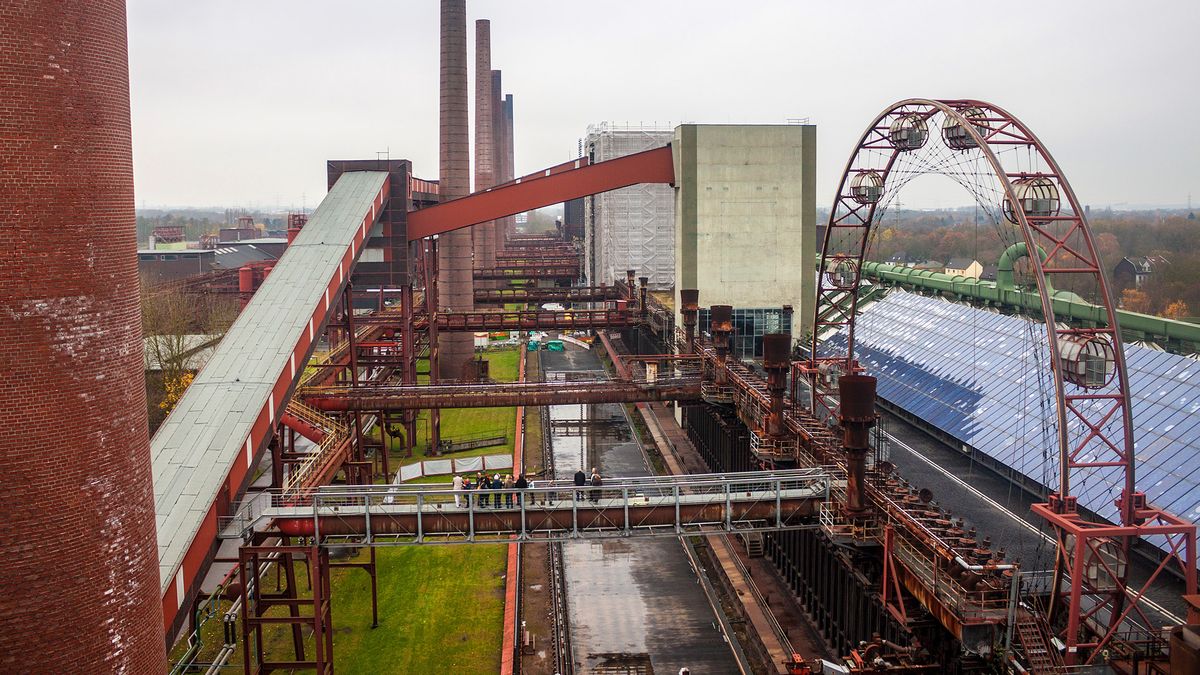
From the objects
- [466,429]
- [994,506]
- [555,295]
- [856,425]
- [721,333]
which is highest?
[555,295]

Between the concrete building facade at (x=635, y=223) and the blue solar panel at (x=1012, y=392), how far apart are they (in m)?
22.9

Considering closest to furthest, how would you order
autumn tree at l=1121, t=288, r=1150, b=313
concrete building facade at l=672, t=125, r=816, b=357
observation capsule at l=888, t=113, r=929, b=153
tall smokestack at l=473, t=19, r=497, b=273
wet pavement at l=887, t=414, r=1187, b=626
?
1. wet pavement at l=887, t=414, r=1187, b=626
2. observation capsule at l=888, t=113, r=929, b=153
3. concrete building facade at l=672, t=125, r=816, b=357
4. autumn tree at l=1121, t=288, r=1150, b=313
5. tall smokestack at l=473, t=19, r=497, b=273

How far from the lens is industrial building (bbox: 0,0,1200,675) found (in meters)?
11.9

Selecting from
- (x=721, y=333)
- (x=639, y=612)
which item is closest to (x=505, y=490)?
(x=639, y=612)

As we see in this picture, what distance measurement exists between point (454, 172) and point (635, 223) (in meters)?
21.5

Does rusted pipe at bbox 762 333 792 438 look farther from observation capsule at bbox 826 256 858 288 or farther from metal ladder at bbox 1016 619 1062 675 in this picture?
metal ladder at bbox 1016 619 1062 675

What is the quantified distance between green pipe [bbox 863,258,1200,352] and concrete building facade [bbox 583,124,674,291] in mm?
14785

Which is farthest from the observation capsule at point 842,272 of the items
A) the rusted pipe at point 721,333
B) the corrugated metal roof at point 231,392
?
the corrugated metal roof at point 231,392

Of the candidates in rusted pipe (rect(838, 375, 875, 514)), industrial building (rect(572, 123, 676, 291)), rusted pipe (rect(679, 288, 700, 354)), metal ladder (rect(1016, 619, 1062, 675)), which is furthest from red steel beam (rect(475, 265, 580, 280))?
metal ladder (rect(1016, 619, 1062, 675))

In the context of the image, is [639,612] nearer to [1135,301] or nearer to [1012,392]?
[1012,392]

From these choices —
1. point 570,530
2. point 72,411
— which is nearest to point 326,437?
point 570,530

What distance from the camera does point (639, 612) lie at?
2511 cm

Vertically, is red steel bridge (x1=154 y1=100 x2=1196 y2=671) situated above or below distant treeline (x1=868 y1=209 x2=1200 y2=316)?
below

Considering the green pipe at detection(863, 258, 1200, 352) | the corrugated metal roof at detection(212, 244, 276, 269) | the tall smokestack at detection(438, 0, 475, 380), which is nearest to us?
the green pipe at detection(863, 258, 1200, 352)
